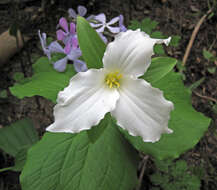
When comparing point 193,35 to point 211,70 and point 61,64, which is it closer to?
point 211,70

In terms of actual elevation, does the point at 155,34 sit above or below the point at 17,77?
above

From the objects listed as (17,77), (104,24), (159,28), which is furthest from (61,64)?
(159,28)

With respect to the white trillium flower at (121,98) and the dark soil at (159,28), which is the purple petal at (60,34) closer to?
the white trillium flower at (121,98)

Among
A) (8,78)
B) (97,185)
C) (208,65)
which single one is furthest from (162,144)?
(8,78)

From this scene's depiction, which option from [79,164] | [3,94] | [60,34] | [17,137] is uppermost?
[60,34]

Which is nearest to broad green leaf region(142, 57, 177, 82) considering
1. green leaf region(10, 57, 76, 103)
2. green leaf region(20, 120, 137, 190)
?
green leaf region(20, 120, 137, 190)

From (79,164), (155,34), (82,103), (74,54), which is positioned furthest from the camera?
(155,34)

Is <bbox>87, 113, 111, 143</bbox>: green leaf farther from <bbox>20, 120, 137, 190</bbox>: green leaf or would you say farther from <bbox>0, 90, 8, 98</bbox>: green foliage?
<bbox>0, 90, 8, 98</bbox>: green foliage

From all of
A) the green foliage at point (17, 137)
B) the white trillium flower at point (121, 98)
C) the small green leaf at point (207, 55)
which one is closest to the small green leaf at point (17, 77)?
the green foliage at point (17, 137)
